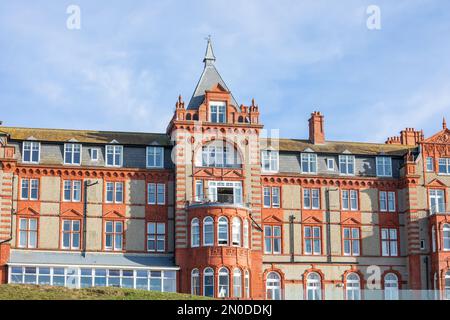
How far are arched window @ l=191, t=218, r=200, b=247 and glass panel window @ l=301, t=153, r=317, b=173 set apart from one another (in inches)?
475

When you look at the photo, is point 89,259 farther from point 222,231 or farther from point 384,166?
point 384,166

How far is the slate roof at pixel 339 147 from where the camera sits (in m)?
82.6

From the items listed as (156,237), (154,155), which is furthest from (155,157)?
(156,237)

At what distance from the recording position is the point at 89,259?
75.3 meters

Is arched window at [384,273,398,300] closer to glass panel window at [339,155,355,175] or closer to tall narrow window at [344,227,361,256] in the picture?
tall narrow window at [344,227,361,256]

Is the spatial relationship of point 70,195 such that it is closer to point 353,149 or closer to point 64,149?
point 64,149

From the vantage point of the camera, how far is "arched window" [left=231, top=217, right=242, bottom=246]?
74938mm

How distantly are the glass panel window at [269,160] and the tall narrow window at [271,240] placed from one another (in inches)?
200

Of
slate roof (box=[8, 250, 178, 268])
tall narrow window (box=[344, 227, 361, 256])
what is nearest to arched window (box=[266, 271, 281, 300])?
tall narrow window (box=[344, 227, 361, 256])

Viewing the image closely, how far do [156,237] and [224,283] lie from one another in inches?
300

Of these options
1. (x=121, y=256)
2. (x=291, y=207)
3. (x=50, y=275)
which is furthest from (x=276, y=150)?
(x=50, y=275)

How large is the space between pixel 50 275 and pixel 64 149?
1109 centimetres

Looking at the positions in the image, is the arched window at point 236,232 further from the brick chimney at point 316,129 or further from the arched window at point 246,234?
the brick chimney at point 316,129

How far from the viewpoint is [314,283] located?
3135 inches
